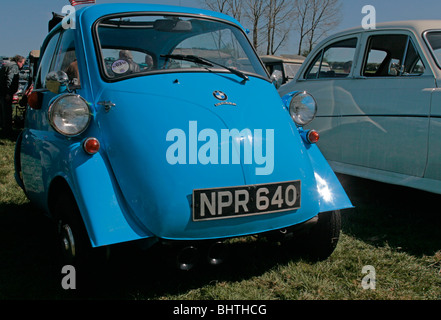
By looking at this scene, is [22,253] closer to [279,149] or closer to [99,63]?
[99,63]

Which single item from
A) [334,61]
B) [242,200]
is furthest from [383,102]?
[242,200]

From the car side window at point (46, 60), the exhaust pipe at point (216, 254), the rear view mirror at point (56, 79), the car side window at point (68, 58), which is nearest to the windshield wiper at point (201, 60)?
the car side window at point (68, 58)

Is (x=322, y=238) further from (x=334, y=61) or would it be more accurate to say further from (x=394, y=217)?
(x=334, y=61)

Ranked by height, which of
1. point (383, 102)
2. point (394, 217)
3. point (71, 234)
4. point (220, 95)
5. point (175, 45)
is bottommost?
point (394, 217)

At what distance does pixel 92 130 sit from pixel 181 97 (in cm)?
59

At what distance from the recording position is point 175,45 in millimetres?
3582

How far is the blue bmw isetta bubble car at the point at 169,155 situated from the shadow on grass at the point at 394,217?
34.5 inches

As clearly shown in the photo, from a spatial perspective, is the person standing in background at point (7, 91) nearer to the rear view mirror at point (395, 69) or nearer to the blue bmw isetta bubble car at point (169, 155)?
the blue bmw isetta bubble car at point (169, 155)

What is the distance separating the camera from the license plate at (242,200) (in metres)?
2.38

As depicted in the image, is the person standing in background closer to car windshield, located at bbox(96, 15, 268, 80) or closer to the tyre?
car windshield, located at bbox(96, 15, 268, 80)

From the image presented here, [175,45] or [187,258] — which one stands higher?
[175,45]

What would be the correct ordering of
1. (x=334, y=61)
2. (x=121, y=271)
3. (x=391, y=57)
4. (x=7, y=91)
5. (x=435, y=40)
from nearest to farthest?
(x=121, y=271) < (x=435, y=40) < (x=391, y=57) < (x=334, y=61) < (x=7, y=91)

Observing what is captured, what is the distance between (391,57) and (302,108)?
7.23 feet

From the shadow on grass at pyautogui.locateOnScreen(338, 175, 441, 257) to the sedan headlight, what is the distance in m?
2.46
